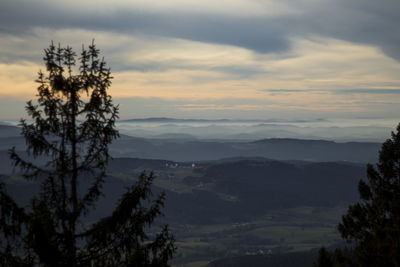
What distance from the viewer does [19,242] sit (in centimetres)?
1692

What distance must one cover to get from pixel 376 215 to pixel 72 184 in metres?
→ 23.5

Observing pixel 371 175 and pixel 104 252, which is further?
pixel 371 175

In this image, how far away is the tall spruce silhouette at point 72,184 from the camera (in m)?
16.6

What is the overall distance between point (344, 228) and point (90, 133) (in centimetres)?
2333

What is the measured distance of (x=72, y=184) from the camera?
56.8 feet

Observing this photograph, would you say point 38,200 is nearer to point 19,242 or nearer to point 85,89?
point 19,242

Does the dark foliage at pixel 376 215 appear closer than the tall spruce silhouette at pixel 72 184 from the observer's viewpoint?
No

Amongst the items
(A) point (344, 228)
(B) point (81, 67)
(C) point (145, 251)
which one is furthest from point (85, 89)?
(A) point (344, 228)

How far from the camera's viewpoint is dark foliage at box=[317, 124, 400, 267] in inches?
1065

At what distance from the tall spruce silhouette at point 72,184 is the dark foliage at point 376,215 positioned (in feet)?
57.2

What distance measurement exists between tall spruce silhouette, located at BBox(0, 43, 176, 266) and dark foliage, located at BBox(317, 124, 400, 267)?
1744 cm

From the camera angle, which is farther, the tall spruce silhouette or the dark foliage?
the dark foliage

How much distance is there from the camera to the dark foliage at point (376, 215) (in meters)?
27.1

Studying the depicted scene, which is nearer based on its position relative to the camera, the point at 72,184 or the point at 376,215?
the point at 72,184
